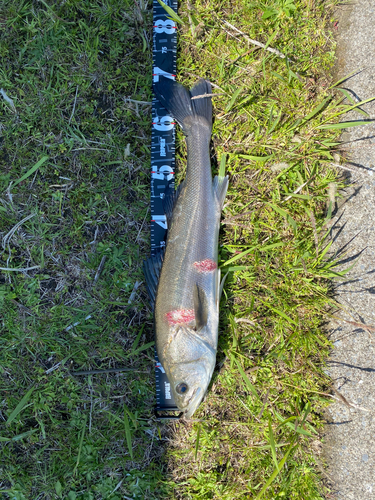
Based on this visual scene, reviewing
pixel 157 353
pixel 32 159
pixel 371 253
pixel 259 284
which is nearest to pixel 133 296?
pixel 157 353

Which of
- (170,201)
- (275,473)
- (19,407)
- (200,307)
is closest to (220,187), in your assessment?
(170,201)

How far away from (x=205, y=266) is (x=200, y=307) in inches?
14.7

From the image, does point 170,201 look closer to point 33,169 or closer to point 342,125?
point 33,169

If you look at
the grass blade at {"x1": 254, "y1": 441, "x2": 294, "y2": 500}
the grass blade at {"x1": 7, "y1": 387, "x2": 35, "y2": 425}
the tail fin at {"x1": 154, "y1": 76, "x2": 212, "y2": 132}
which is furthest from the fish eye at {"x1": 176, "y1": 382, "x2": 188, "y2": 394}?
the tail fin at {"x1": 154, "y1": 76, "x2": 212, "y2": 132}

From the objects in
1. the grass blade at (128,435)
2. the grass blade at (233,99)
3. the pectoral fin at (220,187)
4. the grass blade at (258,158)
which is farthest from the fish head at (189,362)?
Result: the grass blade at (233,99)

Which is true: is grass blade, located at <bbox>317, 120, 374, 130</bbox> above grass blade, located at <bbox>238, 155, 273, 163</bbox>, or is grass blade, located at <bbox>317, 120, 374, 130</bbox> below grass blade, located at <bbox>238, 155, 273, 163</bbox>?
above

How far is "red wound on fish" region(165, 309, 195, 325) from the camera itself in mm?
2986

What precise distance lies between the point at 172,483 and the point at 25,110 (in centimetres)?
416

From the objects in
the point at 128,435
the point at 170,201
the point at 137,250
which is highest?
the point at 170,201

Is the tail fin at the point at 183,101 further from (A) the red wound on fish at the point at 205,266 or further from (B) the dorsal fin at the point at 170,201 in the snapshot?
(A) the red wound on fish at the point at 205,266

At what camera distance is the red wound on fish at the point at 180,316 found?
2986 mm

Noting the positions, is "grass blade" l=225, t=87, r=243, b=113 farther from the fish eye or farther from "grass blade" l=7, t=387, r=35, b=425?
"grass blade" l=7, t=387, r=35, b=425

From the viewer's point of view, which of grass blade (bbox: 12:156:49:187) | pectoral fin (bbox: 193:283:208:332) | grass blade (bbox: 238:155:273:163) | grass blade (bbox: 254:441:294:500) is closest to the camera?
pectoral fin (bbox: 193:283:208:332)

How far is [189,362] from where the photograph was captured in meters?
3.00
